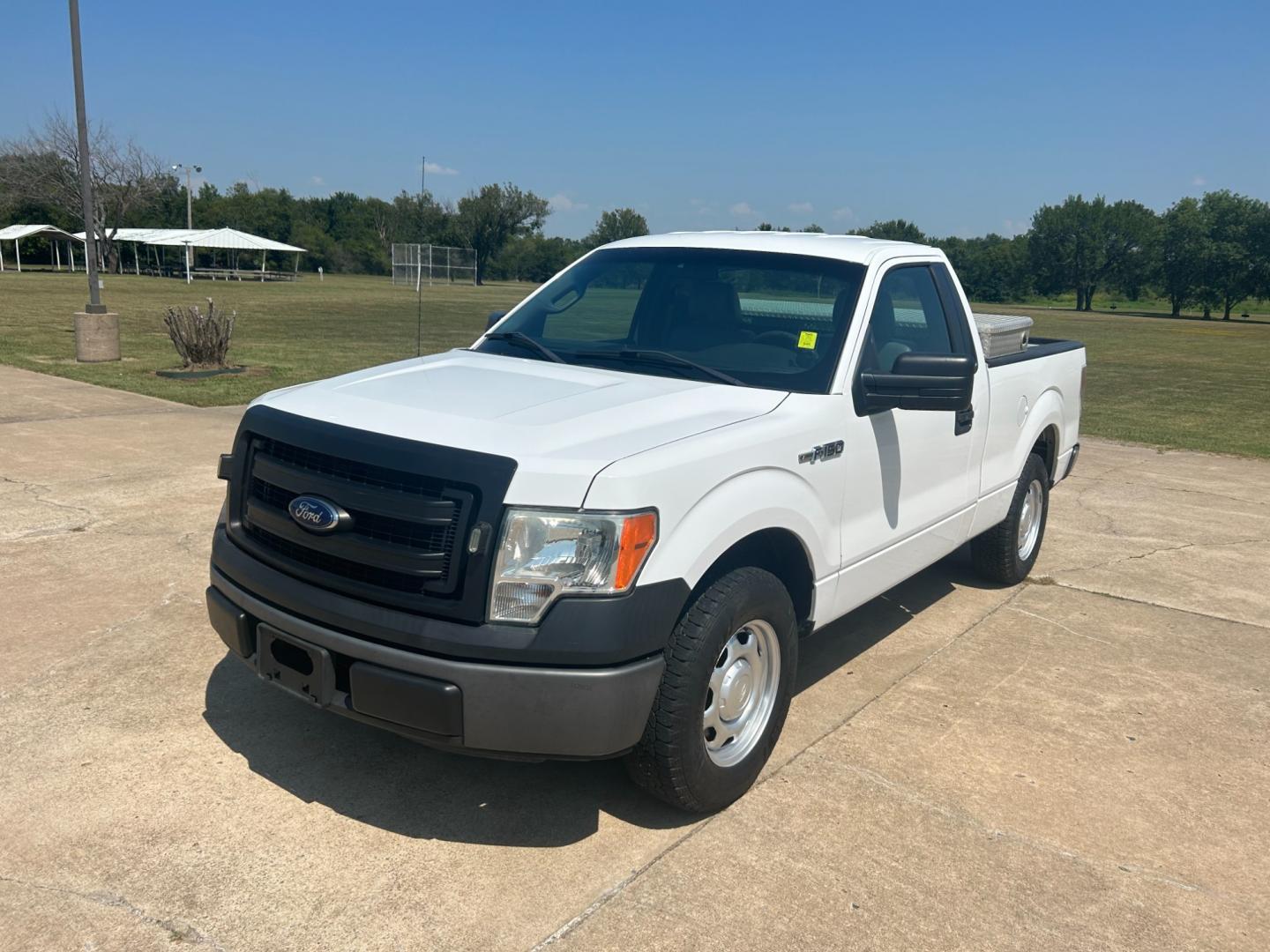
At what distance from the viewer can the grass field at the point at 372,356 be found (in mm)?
13578

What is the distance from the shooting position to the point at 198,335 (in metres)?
14.7

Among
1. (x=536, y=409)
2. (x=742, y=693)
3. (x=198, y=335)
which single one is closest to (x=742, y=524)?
(x=742, y=693)

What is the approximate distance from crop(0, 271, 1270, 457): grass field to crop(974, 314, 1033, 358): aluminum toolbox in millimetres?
6928

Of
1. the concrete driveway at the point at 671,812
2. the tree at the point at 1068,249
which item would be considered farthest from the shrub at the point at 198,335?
the tree at the point at 1068,249

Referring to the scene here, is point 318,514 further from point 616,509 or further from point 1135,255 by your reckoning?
point 1135,255

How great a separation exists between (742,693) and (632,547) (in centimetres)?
93

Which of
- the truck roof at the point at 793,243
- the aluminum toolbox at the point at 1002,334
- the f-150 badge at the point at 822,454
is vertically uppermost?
the truck roof at the point at 793,243

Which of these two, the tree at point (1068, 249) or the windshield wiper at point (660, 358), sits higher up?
the tree at point (1068, 249)

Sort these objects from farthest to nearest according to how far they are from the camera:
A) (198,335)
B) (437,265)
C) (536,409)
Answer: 1. (437,265)
2. (198,335)
3. (536,409)

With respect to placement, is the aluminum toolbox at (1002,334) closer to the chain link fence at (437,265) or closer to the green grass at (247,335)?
the green grass at (247,335)

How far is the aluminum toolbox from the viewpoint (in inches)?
225

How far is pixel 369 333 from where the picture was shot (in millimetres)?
24531

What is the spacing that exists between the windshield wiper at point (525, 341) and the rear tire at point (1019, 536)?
116 inches

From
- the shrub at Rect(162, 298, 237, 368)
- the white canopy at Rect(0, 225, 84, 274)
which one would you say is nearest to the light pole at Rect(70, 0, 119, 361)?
the shrub at Rect(162, 298, 237, 368)
